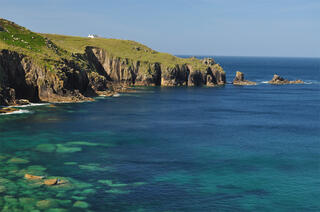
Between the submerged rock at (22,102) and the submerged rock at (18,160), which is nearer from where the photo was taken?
the submerged rock at (18,160)

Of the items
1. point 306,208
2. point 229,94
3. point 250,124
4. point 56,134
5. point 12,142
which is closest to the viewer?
point 306,208

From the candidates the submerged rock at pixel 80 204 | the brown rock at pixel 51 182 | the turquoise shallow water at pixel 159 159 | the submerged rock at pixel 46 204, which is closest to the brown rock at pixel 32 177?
the turquoise shallow water at pixel 159 159

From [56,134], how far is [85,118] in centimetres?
2204

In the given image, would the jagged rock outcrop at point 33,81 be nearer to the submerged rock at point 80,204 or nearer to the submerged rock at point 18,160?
the submerged rock at point 18,160

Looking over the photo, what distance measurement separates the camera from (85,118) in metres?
112

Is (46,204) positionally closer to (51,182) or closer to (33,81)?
(51,182)

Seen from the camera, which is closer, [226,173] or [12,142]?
[226,173]

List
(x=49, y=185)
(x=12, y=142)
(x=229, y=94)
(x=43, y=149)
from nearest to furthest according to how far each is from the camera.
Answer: (x=49, y=185), (x=43, y=149), (x=12, y=142), (x=229, y=94)

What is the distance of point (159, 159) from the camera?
235 feet

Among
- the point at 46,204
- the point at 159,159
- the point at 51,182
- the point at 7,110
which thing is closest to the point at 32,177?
the point at 51,182

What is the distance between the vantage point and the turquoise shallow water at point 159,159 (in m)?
51.9

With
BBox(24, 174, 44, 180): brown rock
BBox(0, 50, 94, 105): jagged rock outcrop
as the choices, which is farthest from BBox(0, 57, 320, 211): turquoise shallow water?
BBox(0, 50, 94, 105): jagged rock outcrop

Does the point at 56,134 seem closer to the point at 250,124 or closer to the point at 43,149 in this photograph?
the point at 43,149

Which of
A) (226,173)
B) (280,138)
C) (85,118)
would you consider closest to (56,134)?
(85,118)
